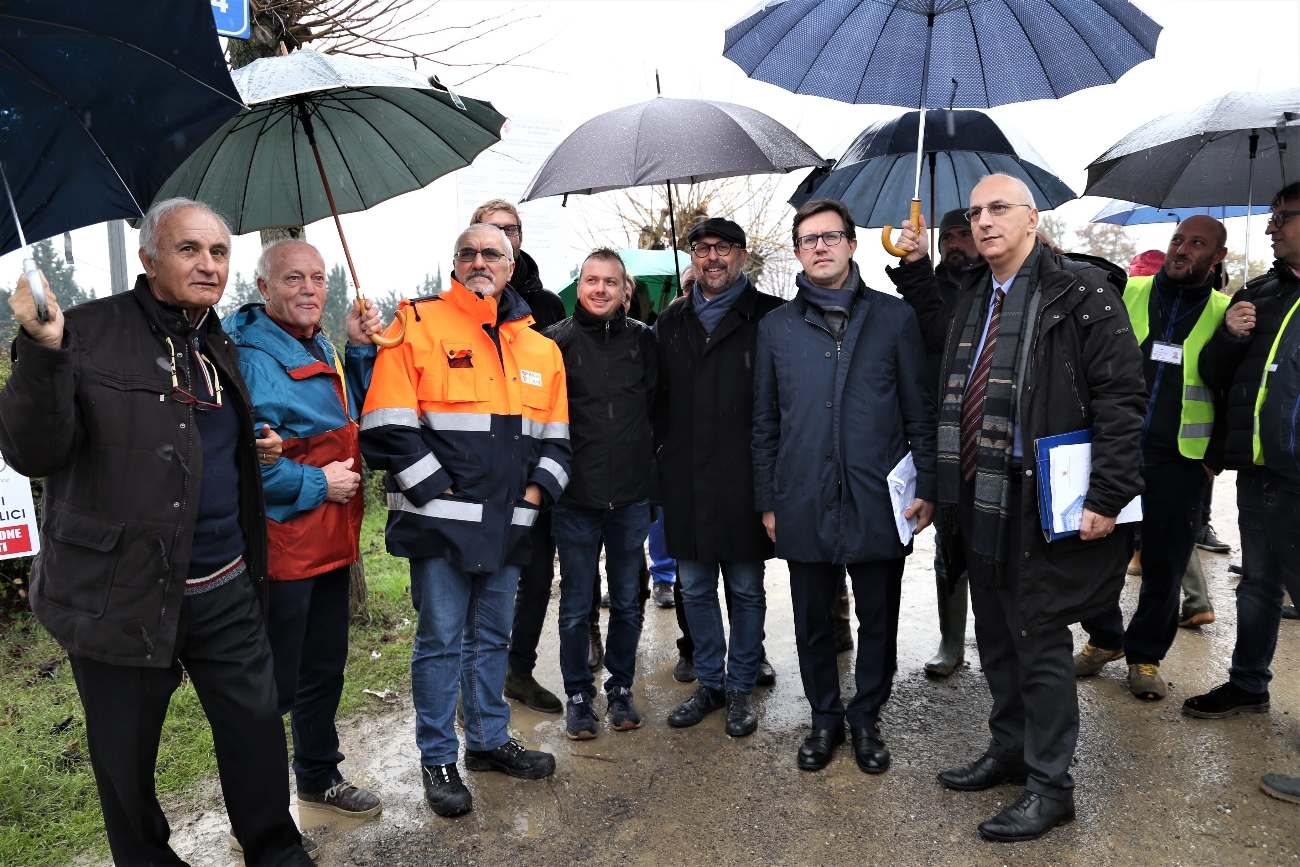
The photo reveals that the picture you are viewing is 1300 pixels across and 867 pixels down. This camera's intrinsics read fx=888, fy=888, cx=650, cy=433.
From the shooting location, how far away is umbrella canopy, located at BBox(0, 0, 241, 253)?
7.43 ft

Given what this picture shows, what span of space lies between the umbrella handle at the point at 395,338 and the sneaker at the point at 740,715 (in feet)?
7.55

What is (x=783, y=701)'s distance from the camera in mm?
4676

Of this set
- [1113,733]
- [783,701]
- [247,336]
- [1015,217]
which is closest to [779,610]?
[783,701]

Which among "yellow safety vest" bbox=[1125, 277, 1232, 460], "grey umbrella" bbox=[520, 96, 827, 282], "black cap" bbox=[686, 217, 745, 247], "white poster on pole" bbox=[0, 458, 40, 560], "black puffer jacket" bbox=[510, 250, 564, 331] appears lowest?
"white poster on pole" bbox=[0, 458, 40, 560]

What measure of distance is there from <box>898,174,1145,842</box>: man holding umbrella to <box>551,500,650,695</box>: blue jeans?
5.05 ft

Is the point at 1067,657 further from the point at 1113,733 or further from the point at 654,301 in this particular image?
the point at 654,301

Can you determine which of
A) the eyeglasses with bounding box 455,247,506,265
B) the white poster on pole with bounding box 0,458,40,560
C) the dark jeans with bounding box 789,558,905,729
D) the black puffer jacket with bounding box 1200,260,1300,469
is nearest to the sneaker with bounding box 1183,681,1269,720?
the black puffer jacket with bounding box 1200,260,1300,469

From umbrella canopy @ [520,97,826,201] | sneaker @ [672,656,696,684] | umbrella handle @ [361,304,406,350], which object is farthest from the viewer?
sneaker @ [672,656,696,684]

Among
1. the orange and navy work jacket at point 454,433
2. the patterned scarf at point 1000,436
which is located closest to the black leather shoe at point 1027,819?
the patterned scarf at point 1000,436

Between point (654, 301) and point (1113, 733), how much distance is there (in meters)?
4.97

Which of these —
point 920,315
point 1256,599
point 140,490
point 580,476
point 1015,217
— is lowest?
point 1256,599

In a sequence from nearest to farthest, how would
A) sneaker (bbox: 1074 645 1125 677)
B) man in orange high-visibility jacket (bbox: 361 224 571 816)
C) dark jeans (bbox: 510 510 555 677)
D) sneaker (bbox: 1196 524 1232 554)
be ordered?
man in orange high-visibility jacket (bbox: 361 224 571 816) < dark jeans (bbox: 510 510 555 677) < sneaker (bbox: 1074 645 1125 677) < sneaker (bbox: 1196 524 1232 554)

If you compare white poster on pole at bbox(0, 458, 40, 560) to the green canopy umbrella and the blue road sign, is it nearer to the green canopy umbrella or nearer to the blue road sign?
the green canopy umbrella

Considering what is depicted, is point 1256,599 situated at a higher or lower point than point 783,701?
higher
